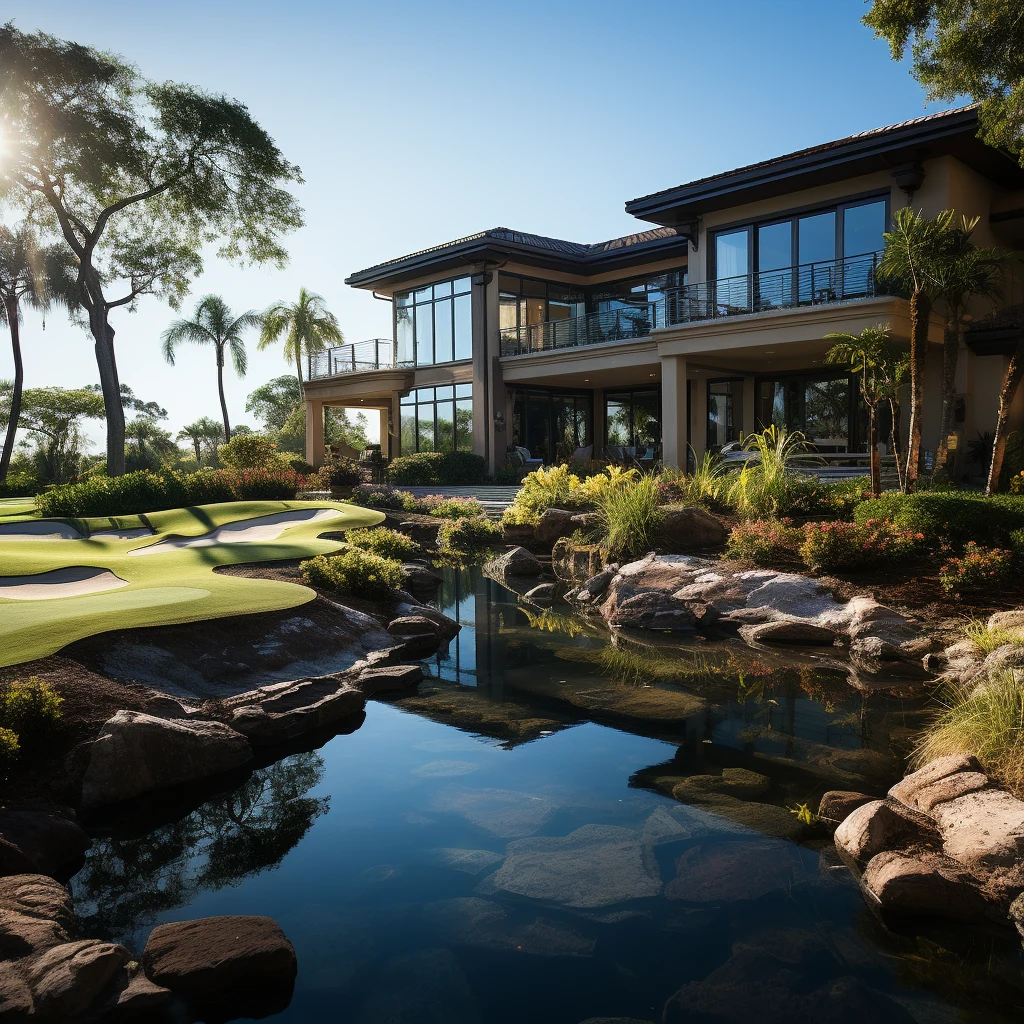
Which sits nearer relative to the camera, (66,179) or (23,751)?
(23,751)

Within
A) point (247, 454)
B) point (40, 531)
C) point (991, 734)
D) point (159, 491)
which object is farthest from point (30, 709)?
point (247, 454)

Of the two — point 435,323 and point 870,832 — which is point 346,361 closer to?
point 435,323

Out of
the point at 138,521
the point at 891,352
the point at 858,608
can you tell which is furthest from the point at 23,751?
the point at 891,352

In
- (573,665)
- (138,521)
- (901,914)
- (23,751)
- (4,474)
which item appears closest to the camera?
(901,914)

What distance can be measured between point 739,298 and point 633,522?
28.3 ft

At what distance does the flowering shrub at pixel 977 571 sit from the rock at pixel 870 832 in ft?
18.6

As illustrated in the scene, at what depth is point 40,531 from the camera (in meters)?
14.7

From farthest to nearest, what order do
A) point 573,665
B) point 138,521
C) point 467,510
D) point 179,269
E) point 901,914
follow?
point 179,269
point 467,510
point 138,521
point 573,665
point 901,914

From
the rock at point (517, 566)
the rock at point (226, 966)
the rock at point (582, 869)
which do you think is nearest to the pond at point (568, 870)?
the rock at point (582, 869)

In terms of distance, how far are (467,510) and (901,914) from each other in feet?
50.6

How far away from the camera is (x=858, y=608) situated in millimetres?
9336

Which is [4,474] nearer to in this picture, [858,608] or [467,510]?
[467,510]

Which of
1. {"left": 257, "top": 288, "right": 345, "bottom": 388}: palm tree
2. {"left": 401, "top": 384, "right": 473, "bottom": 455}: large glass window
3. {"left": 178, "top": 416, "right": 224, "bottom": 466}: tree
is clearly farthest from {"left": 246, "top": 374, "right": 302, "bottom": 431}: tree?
{"left": 401, "top": 384, "right": 473, "bottom": 455}: large glass window

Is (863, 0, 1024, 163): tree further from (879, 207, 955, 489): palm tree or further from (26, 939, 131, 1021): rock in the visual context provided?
(26, 939, 131, 1021): rock
